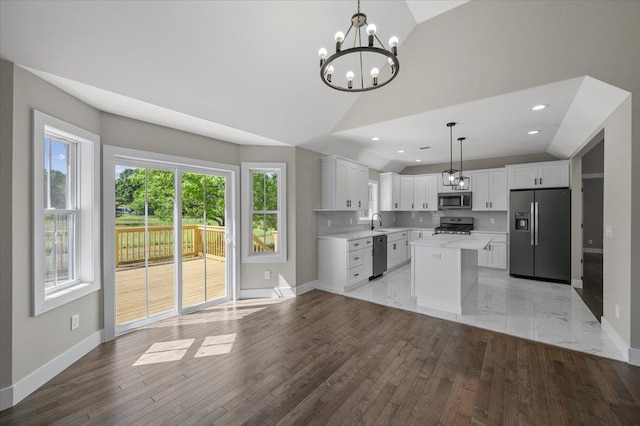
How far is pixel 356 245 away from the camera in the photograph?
4953mm

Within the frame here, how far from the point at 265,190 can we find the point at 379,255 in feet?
8.83

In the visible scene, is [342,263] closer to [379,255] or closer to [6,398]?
[379,255]

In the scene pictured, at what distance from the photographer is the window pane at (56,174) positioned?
8.34ft

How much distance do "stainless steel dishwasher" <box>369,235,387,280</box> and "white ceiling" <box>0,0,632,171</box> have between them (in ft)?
7.31

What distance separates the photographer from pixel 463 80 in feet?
10.3

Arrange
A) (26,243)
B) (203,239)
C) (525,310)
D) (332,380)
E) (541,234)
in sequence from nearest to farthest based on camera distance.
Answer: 1. (26,243)
2. (332,380)
3. (525,310)
4. (203,239)
5. (541,234)

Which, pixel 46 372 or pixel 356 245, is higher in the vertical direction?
pixel 356 245

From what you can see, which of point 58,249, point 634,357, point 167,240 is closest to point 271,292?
point 167,240

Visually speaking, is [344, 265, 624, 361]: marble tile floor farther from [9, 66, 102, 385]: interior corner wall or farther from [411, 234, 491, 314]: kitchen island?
[9, 66, 102, 385]: interior corner wall

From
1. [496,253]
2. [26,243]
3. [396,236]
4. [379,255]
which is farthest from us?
[396,236]

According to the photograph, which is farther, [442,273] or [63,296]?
[442,273]

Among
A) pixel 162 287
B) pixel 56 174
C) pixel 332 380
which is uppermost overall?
pixel 56 174

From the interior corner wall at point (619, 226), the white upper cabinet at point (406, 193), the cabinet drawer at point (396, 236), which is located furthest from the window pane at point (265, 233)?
the interior corner wall at point (619, 226)

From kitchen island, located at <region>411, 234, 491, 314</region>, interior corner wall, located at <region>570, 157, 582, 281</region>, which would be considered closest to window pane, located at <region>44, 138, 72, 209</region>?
kitchen island, located at <region>411, 234, 491, 314</region>
